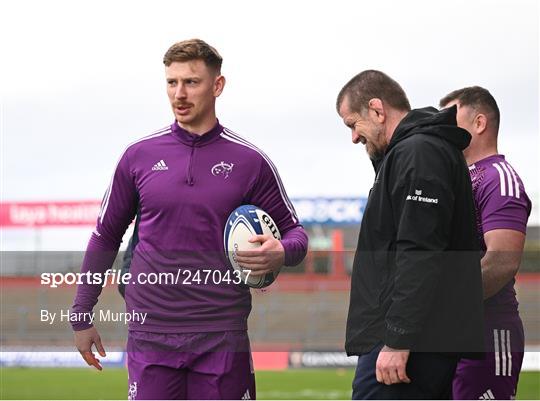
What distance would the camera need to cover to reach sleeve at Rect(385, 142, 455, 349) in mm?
3795

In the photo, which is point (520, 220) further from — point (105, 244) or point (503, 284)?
point (105, 244)

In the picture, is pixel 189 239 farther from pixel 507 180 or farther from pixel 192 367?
pixel 507 180

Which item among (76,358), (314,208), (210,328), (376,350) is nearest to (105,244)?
(210,328)

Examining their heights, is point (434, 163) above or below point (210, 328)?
above

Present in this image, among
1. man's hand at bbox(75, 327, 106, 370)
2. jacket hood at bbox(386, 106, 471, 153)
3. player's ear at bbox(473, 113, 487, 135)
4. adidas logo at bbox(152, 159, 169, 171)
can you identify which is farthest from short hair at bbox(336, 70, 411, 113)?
man's hand at bbox(75, 327, 106, 370)

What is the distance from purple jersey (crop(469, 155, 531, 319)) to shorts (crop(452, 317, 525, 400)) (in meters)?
0.11

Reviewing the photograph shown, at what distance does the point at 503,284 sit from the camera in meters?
4.93

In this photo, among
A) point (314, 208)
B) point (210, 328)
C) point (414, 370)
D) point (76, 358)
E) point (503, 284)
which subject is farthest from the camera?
point (314, 208)

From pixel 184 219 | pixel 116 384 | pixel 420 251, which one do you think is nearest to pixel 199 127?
pixel 184 219

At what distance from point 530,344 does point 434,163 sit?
18.3m

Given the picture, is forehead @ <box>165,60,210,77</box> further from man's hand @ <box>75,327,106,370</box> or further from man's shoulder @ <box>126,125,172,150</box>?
man's hand @ <box>75,327,106,370</box>

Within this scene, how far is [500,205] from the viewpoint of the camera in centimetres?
508

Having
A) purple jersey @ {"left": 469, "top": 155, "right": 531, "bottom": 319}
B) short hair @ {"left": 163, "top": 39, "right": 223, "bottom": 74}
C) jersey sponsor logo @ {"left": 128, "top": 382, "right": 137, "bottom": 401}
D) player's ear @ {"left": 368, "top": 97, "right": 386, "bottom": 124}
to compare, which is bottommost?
jersey sponsor logo @ {"left": 128, "top": 382, "right": 137, "bottom": 401}

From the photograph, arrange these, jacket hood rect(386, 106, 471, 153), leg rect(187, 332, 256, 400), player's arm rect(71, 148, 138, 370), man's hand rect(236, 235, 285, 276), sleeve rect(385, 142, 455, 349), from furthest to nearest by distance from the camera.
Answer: player's arm rect(71, 148, 138, 370) < man's hand rect(236, 235, 285, 276) < leg rect(187, 332, 256, 400) < jacket hood rect(386, 106, 471, 153) < sleeve rect(385, 142, 455, 349)
